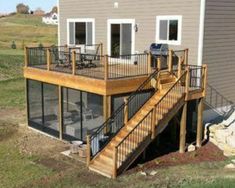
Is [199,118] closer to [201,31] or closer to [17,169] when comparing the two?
[201,31]

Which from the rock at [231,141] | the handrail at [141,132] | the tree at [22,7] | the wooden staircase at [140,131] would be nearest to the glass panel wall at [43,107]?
the wooden staircase at [140,131]

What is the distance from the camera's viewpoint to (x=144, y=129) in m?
15.2

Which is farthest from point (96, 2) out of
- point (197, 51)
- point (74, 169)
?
point (74, 169)

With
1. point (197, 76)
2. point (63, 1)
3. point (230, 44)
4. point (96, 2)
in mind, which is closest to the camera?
point (197, 76)

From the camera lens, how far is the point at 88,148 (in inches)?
580

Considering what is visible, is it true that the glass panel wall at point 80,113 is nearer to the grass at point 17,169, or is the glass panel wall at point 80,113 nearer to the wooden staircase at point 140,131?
the wooden staircase at point 140,131

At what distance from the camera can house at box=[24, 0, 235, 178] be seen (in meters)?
15.3


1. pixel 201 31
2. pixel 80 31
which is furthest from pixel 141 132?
pixel 80 31

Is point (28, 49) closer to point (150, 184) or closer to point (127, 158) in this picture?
point (127, 158)

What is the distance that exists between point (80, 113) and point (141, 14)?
19.9ft

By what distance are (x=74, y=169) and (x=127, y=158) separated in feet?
6.14

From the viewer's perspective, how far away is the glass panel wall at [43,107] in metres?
18.9

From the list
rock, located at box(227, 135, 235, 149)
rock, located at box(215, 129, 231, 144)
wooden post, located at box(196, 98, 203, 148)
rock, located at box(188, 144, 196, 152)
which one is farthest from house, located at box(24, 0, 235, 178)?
rock, located at box(227, 135, 235, 149)

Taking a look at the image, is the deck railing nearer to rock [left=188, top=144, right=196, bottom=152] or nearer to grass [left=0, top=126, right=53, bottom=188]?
rock [left=188, top=144, right=196, bottom=152]
